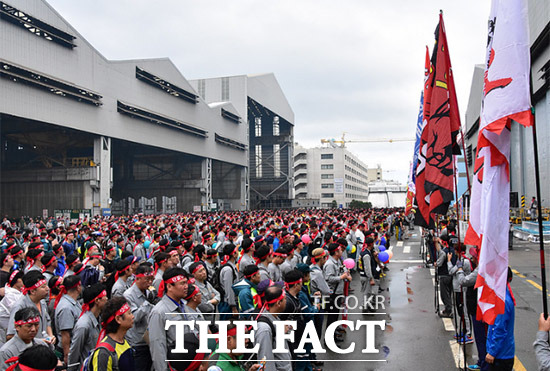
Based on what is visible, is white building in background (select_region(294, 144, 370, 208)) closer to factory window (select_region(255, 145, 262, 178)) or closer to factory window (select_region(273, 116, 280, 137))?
factory window (select_region(255, 145, 262, 178))

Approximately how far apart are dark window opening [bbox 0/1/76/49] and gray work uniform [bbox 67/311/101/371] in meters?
30.9

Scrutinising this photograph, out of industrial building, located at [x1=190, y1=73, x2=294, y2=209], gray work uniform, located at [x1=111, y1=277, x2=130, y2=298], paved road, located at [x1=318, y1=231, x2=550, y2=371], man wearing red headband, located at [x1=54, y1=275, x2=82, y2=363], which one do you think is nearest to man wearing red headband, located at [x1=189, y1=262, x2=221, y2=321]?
gray work uniform, located at [x1=111, y1=277, x2=130, y2=298]

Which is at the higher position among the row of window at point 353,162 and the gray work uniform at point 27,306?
the row of window at point 353,162

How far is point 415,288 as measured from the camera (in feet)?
40.8

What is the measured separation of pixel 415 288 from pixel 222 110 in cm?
4678

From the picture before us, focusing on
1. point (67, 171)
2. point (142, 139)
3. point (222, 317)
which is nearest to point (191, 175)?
point (142, 139)

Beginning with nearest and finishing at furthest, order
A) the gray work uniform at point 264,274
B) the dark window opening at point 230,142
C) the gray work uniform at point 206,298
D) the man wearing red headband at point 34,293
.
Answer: the man wearing red headband at point 34,293 → the gray work uniform at point 206,298 → the gray work uniform at point 264,274 → the dark window opening at point 230,142

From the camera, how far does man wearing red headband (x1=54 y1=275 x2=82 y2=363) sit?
5047mm

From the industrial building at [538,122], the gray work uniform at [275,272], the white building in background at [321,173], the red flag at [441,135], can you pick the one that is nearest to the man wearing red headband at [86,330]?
the gray work uniform at [275,272]

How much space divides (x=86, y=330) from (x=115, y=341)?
101 centimetres

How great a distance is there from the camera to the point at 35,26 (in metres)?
30.3

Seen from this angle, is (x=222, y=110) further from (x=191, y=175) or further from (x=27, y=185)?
(x=27, y=185)

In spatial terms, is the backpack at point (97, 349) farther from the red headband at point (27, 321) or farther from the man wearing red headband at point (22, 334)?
the red headband at point (27, 321)

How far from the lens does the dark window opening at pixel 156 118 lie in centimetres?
3981
